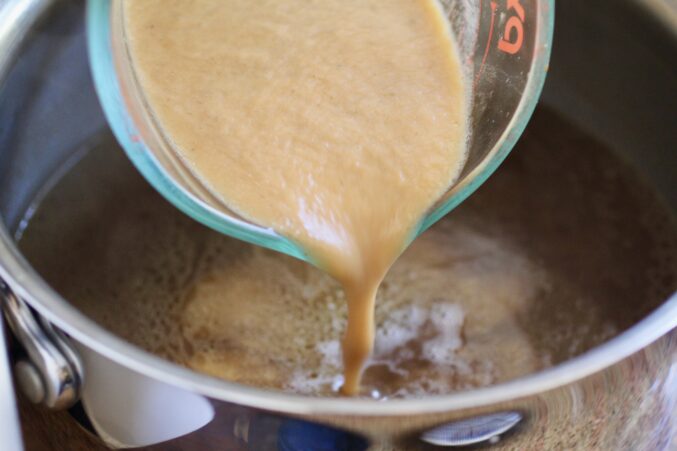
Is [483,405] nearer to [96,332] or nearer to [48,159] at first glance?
[96,332]

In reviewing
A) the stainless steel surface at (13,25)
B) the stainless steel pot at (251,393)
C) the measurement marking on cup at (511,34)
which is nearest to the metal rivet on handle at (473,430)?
the stainless steel pot at (251,393)

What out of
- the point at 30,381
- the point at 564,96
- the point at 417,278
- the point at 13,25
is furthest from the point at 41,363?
the point at 564,96

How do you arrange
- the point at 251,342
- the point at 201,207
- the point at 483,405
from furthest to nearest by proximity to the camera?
the point at 251,342 < the point at 201,207 < the point at 483,405

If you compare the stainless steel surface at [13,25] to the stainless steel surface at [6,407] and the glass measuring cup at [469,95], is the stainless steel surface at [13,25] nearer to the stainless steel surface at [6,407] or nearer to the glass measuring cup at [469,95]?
the glass measuring cup at [469,95]

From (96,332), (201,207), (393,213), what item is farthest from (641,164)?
(96,332)

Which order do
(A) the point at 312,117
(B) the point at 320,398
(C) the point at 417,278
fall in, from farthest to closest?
(C) the point at 417,278, (A) the point at 312,117, (B) the point at 320,398

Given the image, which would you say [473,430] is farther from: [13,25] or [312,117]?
[13,25]

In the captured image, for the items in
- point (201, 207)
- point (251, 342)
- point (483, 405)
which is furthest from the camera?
point (251, 342)
